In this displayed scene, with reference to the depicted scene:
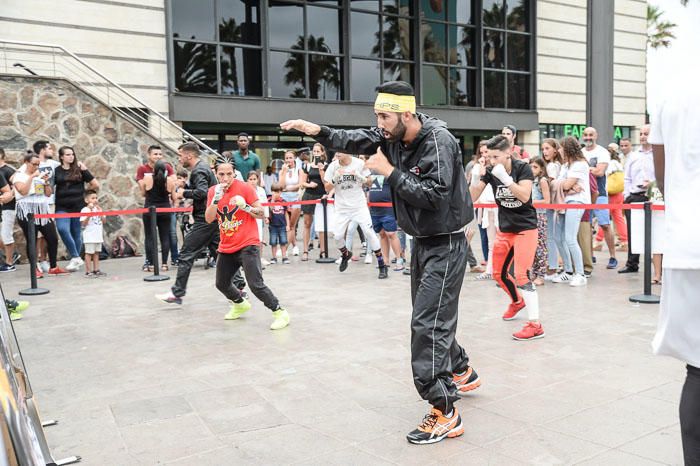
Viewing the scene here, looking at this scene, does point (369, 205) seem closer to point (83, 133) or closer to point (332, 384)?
point (83, 133)

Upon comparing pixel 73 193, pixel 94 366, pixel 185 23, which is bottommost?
pixel 94 366

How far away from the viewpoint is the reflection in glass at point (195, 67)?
1596 centimetres

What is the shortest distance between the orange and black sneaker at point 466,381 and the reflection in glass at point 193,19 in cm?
1351

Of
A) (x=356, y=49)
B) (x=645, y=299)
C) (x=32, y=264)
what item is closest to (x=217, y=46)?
(x=356, y=49)

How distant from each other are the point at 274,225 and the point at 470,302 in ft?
16.0

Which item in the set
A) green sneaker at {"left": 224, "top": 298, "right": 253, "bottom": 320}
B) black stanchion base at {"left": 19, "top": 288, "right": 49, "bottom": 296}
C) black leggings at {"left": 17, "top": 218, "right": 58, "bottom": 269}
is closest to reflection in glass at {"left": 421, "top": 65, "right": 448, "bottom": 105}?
black leggings at {"left": 17, "top": 218, "right": 58, "bottom": 269}

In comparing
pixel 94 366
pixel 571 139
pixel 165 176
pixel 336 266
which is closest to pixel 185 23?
pixel 165 176

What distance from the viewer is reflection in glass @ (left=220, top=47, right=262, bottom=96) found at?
16562mm

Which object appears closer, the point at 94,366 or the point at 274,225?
the point at 94,366

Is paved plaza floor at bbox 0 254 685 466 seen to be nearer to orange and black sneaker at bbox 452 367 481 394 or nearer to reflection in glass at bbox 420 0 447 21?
orange and black sneaker at bbox 452 367 481 394

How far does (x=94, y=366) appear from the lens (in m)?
5.64

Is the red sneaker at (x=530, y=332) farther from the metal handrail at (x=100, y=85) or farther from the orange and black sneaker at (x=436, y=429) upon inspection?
the metal handrail at (x=100, y=85)

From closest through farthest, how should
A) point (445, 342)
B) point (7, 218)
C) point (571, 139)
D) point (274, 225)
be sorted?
1. point (445, 342)
2. point (571, 139)
3. point (7, 218)
4. point (274, 225)

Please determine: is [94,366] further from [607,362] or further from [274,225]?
[274,225]
